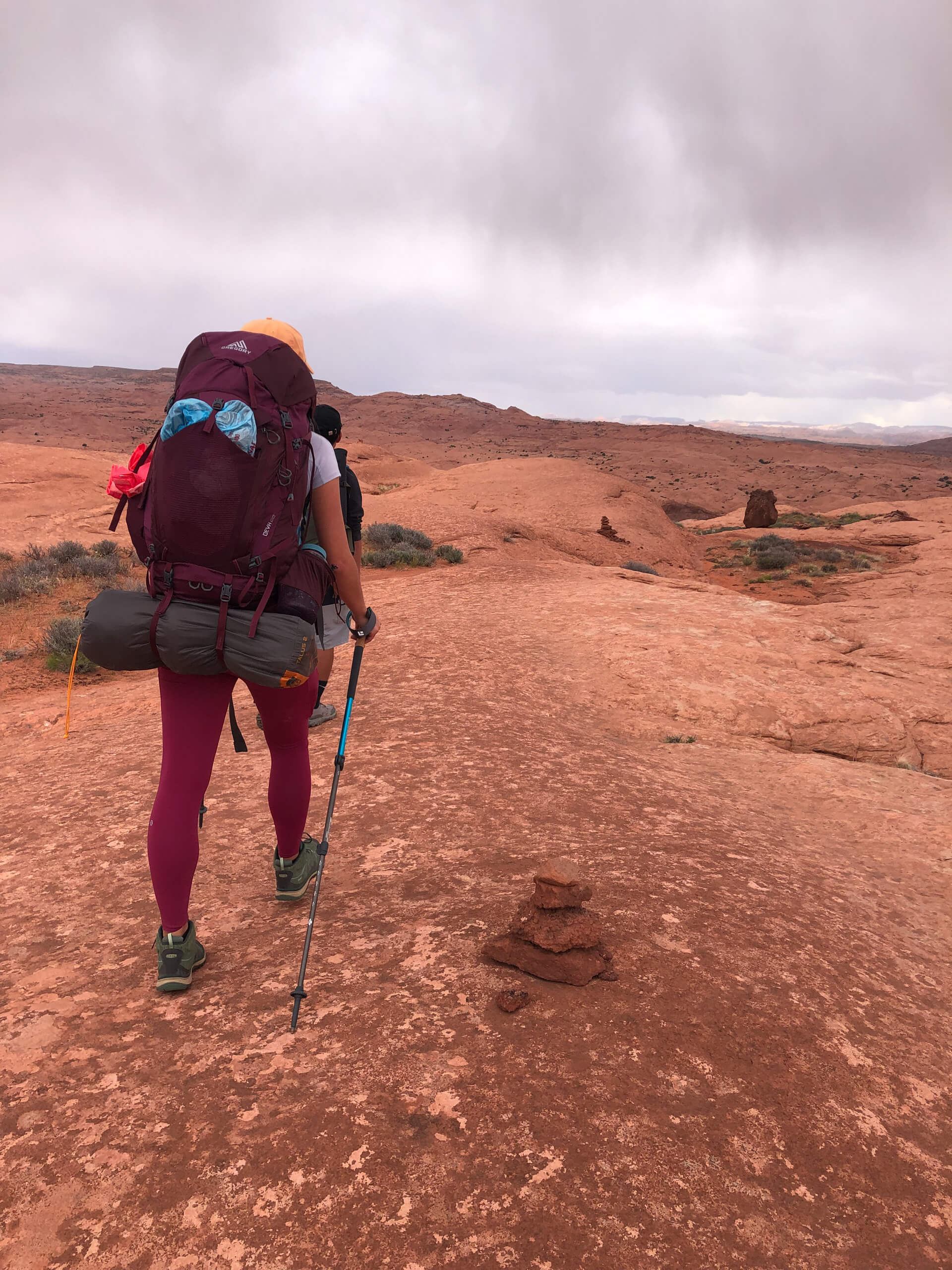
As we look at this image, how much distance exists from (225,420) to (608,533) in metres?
15.4

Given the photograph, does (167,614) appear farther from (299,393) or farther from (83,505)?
(83,505)

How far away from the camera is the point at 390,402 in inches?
3703

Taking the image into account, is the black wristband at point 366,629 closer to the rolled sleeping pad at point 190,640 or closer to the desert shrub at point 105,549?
the rolled sleeping pad at point 190,640

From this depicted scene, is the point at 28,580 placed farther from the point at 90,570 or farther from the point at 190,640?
the point at 190,640

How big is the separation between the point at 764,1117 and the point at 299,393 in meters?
2.45

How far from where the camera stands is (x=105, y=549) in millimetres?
13273

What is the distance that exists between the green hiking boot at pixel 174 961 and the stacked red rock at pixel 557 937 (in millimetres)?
991

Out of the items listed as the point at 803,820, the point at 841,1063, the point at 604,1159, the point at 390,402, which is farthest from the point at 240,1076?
the point at 390,402

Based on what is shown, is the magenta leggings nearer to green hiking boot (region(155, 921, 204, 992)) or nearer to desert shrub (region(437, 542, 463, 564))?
green hiking boot (region(155, 921, 204, 992))

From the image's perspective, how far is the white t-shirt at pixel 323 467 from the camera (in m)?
2.43

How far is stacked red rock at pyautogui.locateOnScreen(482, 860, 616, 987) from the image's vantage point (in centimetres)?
242

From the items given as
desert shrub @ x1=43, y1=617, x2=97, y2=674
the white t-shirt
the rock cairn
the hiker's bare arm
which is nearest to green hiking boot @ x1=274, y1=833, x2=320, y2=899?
the hiker's bare arm

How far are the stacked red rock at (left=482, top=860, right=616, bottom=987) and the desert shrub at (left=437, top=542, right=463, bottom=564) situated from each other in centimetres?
1026

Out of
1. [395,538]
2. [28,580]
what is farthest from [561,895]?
[395,538]
